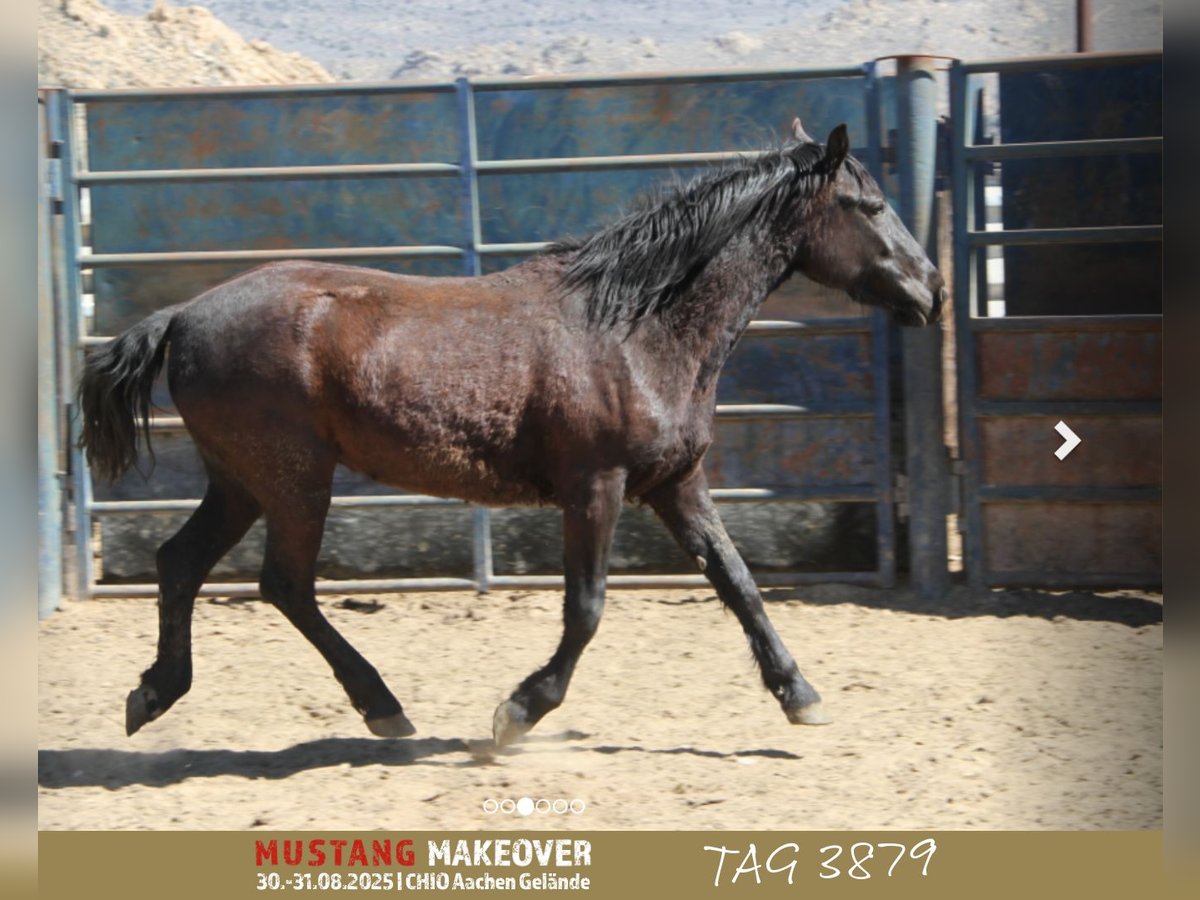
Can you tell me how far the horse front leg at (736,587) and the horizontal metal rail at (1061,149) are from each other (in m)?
2.26

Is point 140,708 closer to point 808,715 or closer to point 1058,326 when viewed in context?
point 808,715

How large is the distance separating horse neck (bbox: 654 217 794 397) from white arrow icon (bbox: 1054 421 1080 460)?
1918mm

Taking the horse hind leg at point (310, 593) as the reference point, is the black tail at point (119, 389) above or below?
above

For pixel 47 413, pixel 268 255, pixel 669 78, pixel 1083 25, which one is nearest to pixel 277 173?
pixel 268 255

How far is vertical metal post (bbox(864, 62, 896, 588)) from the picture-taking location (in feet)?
21.0

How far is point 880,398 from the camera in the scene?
652 cm

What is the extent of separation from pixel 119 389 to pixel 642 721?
213cm

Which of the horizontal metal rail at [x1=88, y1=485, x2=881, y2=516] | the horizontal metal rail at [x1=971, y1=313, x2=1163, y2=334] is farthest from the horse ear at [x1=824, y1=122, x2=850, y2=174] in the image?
the horizontal metal rail at [x1=88, y1=485, x2=881, y2=516]

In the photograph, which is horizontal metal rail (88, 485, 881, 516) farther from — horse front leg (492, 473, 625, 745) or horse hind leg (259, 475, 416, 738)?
horse front leg (492, 473, 625, 745)

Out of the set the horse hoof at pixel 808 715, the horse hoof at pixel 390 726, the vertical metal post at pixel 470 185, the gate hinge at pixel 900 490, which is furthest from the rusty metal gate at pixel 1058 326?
the horse hoof at pixel 390 726

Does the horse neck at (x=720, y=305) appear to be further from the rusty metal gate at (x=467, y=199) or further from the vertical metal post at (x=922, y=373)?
the vertical metal post at (x=922, y=373)

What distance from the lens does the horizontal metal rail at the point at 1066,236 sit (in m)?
6.14
